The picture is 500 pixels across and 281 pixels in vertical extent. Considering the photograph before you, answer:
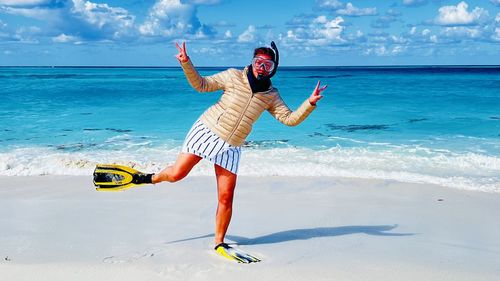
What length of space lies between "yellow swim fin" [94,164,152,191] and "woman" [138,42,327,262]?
10.8 inches

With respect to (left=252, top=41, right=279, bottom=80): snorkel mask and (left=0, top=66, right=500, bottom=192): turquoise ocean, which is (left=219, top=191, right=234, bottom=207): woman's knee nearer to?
(left=252, top=41, right=279, bottom=80): snorkel mask

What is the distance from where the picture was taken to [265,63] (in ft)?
14.4

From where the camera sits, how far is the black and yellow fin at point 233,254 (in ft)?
14.9

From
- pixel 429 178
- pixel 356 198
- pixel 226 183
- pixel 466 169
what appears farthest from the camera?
pixel 466 169

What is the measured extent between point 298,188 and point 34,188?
153 inches

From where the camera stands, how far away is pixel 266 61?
173 inches

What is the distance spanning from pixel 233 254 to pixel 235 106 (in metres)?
1.26

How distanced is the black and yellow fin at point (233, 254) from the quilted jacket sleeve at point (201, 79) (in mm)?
1385

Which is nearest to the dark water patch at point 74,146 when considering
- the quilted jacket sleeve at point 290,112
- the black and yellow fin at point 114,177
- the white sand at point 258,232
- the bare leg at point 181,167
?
the white sand at point 258,232

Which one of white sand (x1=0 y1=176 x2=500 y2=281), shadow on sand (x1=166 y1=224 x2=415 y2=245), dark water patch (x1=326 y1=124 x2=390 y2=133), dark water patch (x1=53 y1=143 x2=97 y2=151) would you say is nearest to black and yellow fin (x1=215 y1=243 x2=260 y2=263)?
white sand (x1=0 y1=176 x2=500 y2=281)

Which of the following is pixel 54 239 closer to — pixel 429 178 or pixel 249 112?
pixel 249 112

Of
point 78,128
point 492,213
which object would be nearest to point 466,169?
point 492,213

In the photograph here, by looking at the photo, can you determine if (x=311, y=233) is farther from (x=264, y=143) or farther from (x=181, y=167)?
(x=264, y=143)

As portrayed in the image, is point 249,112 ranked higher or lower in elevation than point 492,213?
higher
